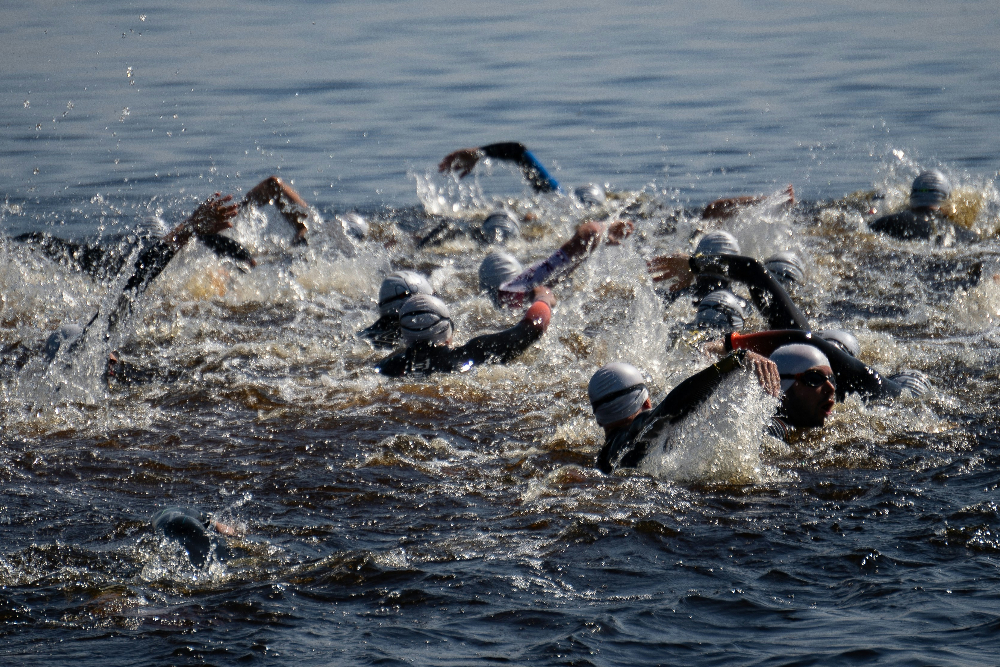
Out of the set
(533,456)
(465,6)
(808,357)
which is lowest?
(533,456)

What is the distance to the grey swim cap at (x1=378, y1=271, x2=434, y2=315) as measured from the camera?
30.7 feet

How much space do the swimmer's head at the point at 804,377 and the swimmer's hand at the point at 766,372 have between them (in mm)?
807

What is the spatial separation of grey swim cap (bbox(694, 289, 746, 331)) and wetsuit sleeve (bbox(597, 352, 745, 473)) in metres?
2.65

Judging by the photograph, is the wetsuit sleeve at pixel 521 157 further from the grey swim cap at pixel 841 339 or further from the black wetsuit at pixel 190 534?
the black wetsuit at pixel 190 534

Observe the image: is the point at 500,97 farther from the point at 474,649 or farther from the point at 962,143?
the point at 474,649

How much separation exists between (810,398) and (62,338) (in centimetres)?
546

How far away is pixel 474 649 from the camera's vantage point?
15.0 ft

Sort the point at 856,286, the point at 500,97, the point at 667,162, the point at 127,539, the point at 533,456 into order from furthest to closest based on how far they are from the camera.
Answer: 1. the point at 500,97
2. the point at 667,162
3. the point at 856,286
4. the point at 533,456
5. the point at 127,539

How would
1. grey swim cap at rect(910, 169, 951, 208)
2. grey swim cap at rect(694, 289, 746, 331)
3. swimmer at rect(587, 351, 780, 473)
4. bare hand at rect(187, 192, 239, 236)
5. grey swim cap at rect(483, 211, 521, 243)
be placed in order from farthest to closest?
grey swim cap at rect(483, 211, 521, 243)
grey swim cap at rect(910, 169, 951, 208)
grey swim cap at rect(694, 289, 746, 331)
bare hand at rect(187, 192, 239, 236)
swimmer at rect(587, 351, 780, 473)

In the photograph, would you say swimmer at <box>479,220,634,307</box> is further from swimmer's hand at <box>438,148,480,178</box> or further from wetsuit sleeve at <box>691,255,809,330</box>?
swimmer's hand at <box>438,148,480,178</box>

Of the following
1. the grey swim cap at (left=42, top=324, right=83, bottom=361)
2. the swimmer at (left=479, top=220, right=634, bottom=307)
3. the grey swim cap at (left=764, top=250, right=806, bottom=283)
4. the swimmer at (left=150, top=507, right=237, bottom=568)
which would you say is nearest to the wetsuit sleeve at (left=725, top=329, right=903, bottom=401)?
the swimmer at (left=479, top=220, right=634, bottom=307)

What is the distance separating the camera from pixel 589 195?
51.4ft

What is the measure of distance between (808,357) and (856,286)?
565 centimetres

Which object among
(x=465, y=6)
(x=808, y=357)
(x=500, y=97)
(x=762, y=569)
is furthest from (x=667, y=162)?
(x=465, y=6)
